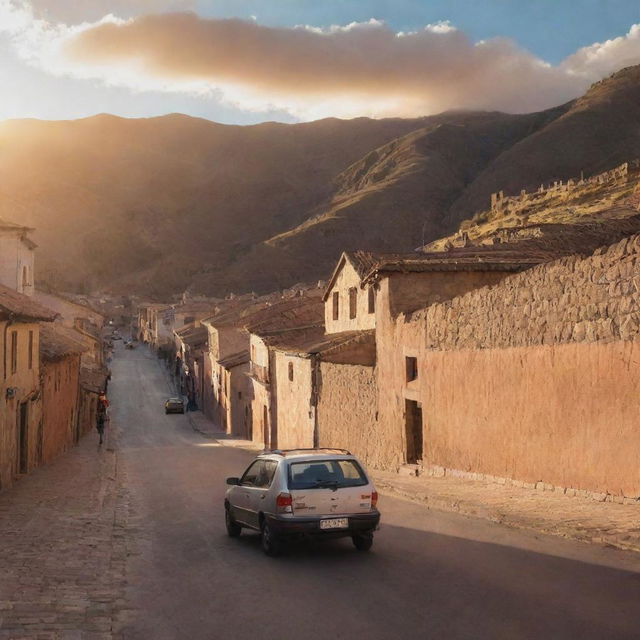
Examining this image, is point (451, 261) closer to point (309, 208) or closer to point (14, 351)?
point (14, 351)

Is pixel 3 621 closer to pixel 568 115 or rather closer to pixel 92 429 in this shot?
pixel 92 429

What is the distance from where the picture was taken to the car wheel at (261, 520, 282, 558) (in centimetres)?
1172

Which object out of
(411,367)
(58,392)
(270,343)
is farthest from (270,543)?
(270,343)

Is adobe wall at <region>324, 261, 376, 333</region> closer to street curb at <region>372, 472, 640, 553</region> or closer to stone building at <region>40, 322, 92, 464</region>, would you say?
stone building at <region>40, 322, 92, 464</region>

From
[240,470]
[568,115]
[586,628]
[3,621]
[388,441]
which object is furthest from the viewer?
[568,115]

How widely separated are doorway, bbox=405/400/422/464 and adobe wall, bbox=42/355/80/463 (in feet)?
43.5

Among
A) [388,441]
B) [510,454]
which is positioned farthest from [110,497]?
[510,454]

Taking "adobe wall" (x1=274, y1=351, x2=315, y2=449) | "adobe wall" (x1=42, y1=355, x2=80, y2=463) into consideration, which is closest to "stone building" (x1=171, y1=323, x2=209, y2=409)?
"adobe wall" (x1=42, y1=355, x2=80, y2=463)

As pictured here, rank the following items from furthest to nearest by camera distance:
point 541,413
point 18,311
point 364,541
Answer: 1. point 18,311
2. point 541,413
3. point 364,541

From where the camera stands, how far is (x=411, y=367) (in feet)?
70.9

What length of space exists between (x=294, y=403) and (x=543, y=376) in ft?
63.2

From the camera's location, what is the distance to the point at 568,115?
142750 mm

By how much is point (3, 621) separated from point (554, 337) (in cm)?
963

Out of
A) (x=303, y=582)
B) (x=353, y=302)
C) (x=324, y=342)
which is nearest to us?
(x=303, y=582)
